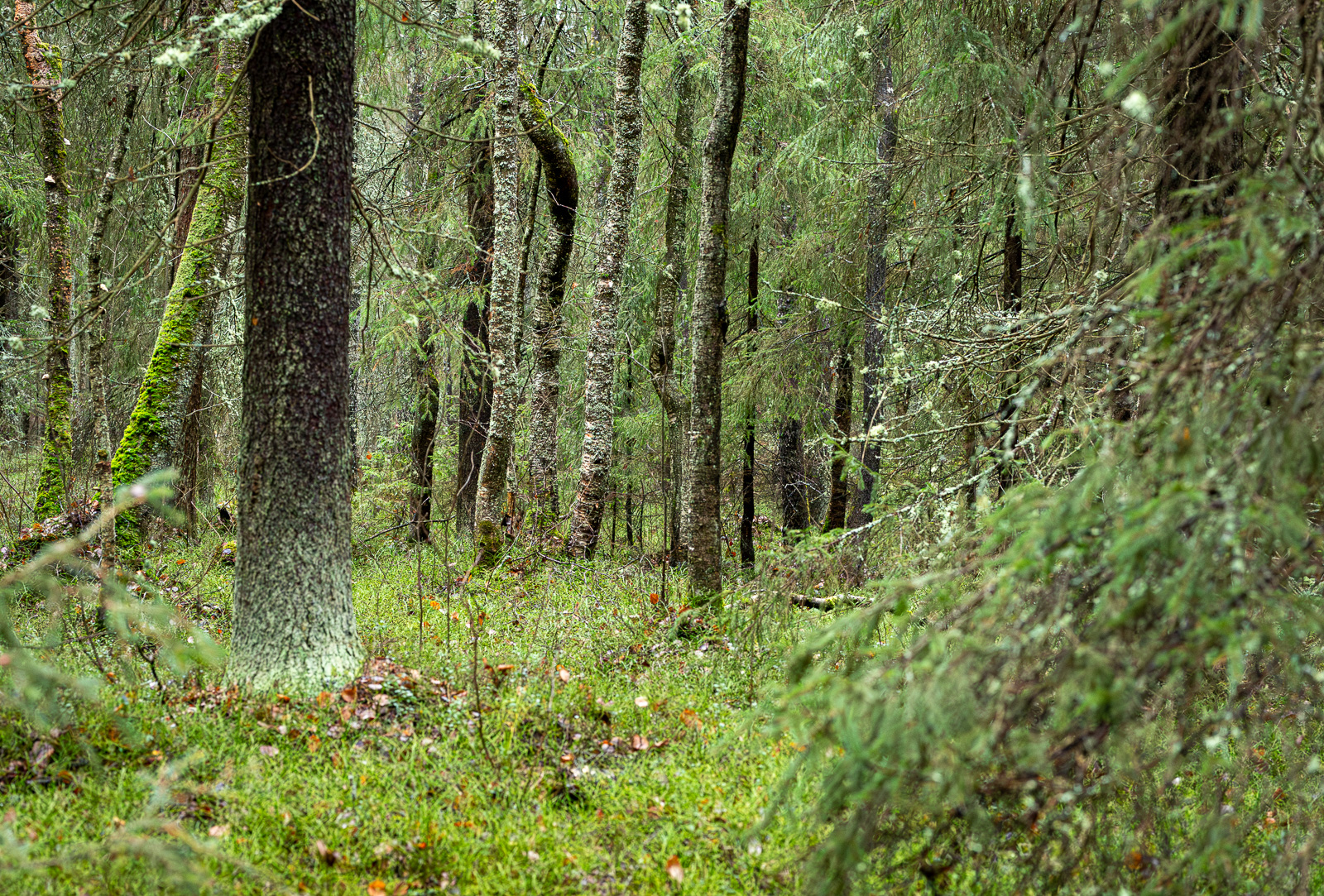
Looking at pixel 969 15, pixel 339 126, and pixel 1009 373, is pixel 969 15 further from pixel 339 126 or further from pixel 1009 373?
pixel 339 126

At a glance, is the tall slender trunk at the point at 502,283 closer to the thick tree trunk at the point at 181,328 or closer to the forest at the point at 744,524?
the forest at the point at 744,524

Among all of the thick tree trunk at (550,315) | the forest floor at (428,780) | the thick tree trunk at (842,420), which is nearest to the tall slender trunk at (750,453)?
the thick tree trunk at (842,420)

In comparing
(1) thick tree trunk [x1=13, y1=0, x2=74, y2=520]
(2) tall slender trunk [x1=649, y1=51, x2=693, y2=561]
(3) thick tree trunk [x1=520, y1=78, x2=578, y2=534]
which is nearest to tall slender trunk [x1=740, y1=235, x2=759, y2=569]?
(2) tall slender trunk [x1=649, y1=51, x2=693, y2=561]

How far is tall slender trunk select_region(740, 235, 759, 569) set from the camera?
10789mm

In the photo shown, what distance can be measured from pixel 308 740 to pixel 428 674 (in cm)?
101

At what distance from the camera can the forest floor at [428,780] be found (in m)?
3.04

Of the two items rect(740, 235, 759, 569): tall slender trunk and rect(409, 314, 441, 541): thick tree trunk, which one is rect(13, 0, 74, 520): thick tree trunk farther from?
rect(740, 235, 759, 569): tall slender trunk

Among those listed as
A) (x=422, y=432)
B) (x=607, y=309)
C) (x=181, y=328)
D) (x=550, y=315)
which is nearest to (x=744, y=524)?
(x=607, y=309)

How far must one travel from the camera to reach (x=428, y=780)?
3664 millimetres

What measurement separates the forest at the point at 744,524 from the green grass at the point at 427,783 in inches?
1.0

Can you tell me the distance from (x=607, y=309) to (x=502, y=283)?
1.29 metres

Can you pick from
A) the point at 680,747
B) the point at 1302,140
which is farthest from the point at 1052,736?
the point at 1302,140

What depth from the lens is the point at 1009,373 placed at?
15.1 feet

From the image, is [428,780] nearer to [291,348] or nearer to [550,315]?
[291,348]
